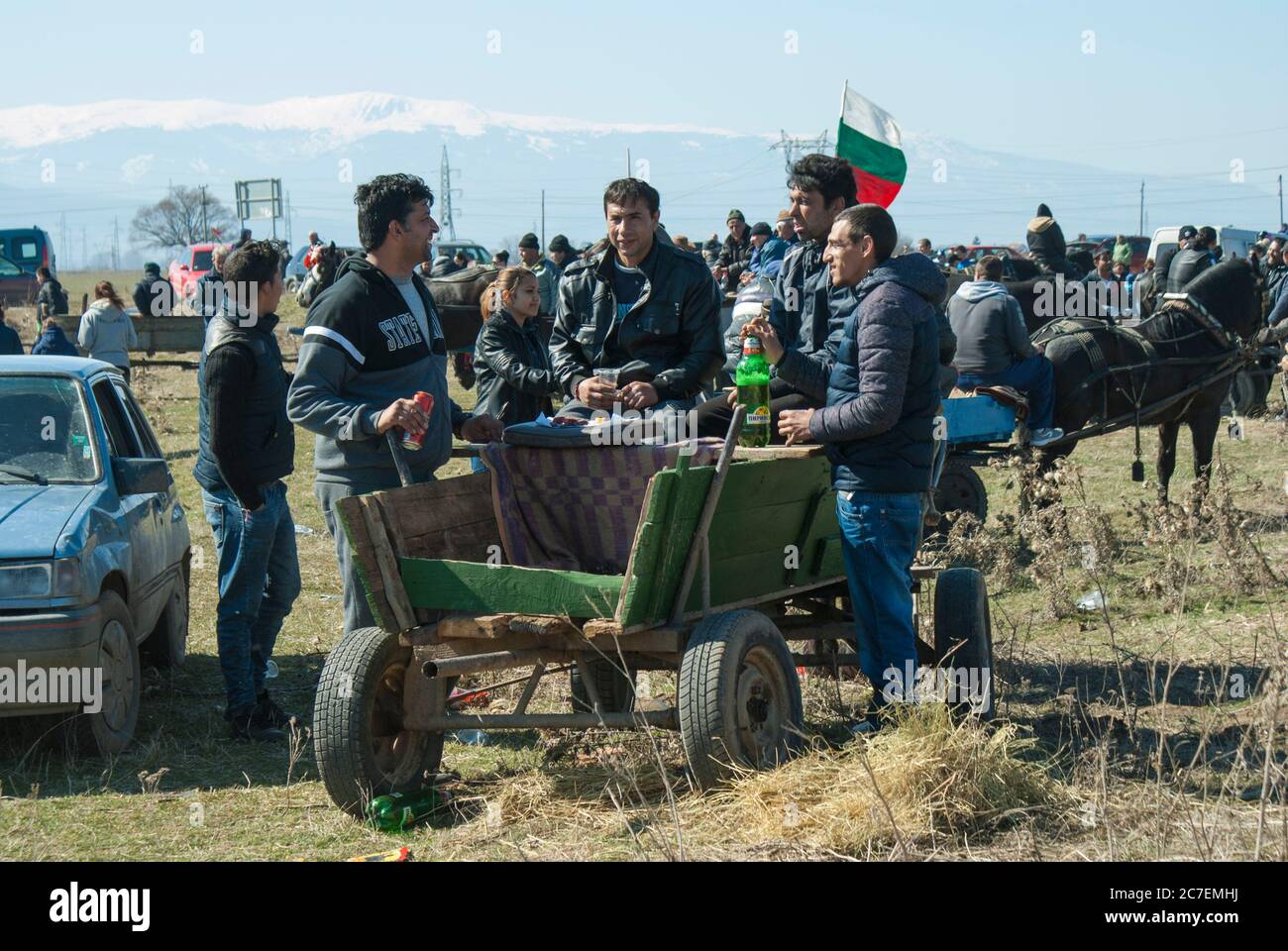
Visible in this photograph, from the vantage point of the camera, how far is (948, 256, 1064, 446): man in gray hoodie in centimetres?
1100

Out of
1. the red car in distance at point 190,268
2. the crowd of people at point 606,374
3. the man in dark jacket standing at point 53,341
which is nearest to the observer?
the crowd of people at point 606,374

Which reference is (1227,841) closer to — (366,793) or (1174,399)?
(366,793)

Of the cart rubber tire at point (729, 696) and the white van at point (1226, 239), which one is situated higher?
the white van at point (1226, 239)

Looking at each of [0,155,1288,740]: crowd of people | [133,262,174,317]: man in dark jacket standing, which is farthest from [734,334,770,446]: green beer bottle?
[133,262,174,317]: man in dark jacket standing

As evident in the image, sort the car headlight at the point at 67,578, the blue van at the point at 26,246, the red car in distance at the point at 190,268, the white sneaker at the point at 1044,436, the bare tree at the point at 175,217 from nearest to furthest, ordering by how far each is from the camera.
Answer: the car headlight at the point at 67,578, the white sneaker at the point at 1044,436, the red car in distance at the point at 190,268, the blue van at the point at 26,246, the bare tree at the point at 175,217

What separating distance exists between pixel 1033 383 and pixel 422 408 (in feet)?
22.6

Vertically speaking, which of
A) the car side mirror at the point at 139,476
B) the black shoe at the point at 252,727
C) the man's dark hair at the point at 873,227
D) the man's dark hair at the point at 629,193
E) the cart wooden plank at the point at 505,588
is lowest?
the black shoe at the point at 252,727

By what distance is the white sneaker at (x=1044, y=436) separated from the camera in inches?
441

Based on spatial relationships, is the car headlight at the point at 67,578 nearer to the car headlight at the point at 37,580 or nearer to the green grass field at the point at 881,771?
the car headlight at the point at 37,580

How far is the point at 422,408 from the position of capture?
5.59m

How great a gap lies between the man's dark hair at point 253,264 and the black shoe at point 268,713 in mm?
1910

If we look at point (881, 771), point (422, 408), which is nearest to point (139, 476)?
point (422, 408)

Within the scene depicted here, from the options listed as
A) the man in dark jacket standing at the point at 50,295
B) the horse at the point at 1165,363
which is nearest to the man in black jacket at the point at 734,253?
the horse at the point at 1165,363

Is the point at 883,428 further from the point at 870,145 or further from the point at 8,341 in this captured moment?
the point at 8,341
